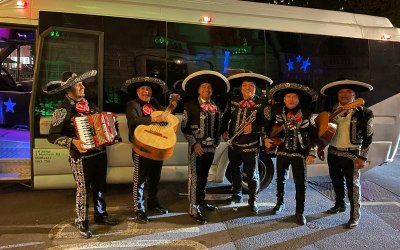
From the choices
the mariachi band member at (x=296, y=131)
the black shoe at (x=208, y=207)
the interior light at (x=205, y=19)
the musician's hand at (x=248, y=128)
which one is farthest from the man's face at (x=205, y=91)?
the black shoe at (x=208, y=207)

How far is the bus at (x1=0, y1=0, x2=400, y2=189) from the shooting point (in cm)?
457

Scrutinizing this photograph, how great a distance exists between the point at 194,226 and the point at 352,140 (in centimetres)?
220

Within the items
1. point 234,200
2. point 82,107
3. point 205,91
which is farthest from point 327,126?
point 82,107

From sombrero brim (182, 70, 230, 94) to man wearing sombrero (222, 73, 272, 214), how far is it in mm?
A: 180

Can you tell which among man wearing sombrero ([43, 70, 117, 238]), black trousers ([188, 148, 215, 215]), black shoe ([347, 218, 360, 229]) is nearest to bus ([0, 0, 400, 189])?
black trousers ([188, 148, 215, 215])

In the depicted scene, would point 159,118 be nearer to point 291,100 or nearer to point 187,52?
point 187,52

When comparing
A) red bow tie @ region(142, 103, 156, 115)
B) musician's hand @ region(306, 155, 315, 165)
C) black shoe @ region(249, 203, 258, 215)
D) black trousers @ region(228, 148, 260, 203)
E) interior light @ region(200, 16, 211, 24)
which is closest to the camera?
red bow tie @ region(142, 103, 156, 115)

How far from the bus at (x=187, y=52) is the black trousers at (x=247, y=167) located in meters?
0.33

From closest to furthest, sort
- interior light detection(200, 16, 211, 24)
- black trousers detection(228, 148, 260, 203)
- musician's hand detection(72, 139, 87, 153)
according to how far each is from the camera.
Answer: musician's hand detection(72, 139, 87, 153) → black trousers detection(228, 148, 260, 203) → interior light detection(200, 16, 211, 24)

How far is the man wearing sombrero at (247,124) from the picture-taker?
14.8 feet

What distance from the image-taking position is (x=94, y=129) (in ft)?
12.1

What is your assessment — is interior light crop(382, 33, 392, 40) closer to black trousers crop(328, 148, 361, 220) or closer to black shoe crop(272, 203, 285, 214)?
black trousers crop(328, 148, 361, 220)

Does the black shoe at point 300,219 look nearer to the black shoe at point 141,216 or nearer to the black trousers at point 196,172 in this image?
the black trousers at point 196,172

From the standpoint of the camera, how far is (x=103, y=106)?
474 cm
